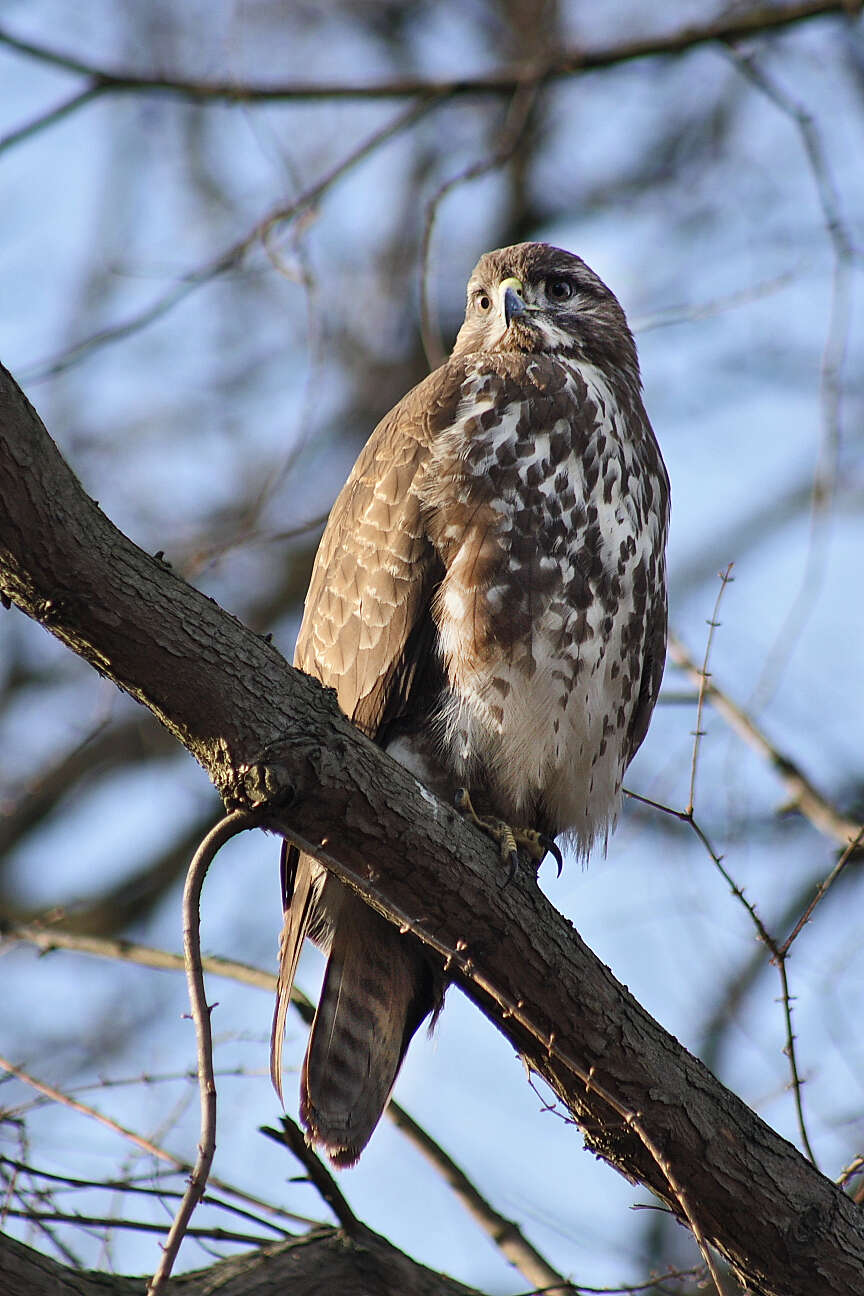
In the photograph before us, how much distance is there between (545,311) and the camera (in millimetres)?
4590

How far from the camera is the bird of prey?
3678 millimetres

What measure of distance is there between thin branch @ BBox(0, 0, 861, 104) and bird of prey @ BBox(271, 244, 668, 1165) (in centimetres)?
184

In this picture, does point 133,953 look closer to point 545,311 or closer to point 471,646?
point 471,646

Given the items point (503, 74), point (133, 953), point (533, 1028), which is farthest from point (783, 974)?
point (503, 74)

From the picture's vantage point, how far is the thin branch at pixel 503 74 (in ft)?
16.9

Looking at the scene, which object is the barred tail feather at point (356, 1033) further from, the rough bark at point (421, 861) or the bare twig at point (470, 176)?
the bare twig at point (470, 176)

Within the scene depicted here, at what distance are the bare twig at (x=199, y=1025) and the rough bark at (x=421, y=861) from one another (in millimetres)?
91

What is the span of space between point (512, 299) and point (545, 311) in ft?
0.42

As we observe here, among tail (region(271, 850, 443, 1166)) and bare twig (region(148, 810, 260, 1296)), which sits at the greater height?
tail (region(271, 850, 443, 1166))

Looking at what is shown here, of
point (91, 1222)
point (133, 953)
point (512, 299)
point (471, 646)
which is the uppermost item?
point (512, 299)

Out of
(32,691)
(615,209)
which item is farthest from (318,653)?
(615,209)

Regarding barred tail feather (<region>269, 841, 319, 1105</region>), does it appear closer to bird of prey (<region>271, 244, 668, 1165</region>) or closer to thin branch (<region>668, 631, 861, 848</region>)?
bird of prey (<region>271, 244, 668, 1165</region>)

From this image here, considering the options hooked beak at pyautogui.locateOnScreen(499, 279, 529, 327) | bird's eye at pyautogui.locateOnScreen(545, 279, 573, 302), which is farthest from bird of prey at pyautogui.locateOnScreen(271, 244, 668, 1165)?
bird's eye at pyautogui.locateOnScreen(545, 279, 573, 302)

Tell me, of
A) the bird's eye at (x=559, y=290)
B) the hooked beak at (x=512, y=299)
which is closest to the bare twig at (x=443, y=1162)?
the hooked beak at (x=512, y=299)
